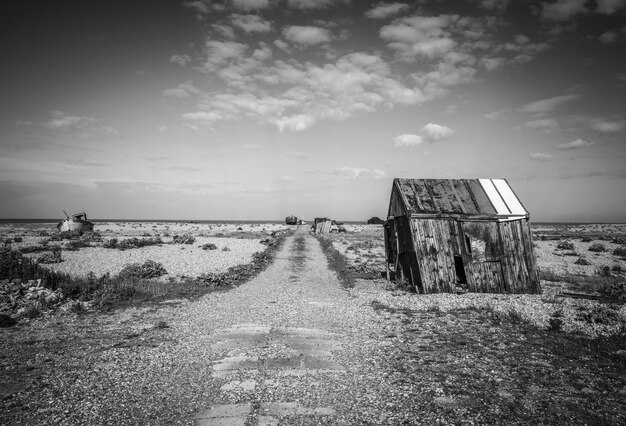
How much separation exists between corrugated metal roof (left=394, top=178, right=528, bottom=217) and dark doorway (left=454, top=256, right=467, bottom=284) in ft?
7.17

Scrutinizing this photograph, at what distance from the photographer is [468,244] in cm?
1488

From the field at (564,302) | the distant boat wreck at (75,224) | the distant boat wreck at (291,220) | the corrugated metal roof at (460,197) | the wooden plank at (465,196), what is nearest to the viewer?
the field at (564,302)

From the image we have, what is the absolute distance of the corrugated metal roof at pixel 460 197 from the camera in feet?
50.4

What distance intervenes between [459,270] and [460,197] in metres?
3.53

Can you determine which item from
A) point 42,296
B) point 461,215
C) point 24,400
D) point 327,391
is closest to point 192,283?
point 42,296

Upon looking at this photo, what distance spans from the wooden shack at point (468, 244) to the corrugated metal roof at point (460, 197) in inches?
1.7

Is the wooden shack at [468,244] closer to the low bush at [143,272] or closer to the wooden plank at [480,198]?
the wooden plank at [480,198]

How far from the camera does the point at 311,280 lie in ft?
58.3

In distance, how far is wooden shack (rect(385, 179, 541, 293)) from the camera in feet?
47.6

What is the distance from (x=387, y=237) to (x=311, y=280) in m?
5.28

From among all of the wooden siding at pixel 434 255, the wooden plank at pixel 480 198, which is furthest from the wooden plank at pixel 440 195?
the wooden plank at pixel 480 198

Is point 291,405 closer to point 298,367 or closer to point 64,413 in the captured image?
point 298,367

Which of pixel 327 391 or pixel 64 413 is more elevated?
pixel 64 413

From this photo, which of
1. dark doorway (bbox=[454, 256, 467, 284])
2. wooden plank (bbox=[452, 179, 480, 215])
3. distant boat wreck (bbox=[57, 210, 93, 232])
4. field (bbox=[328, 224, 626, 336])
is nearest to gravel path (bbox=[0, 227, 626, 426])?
field (bbox=[328, 224, 626, 336])
